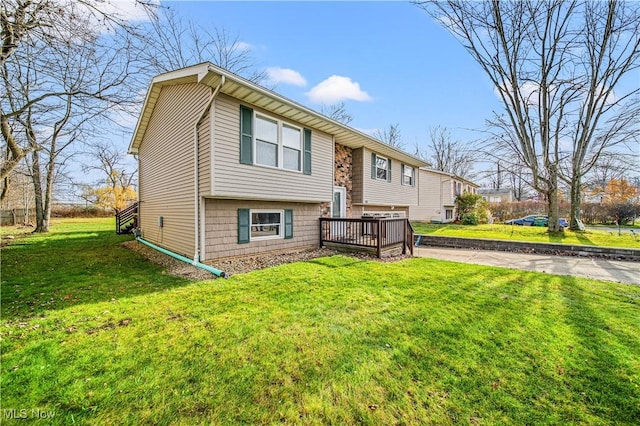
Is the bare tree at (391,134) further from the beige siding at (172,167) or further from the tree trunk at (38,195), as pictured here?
the tree trunk at (38,195)

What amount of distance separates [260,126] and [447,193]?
21337mm

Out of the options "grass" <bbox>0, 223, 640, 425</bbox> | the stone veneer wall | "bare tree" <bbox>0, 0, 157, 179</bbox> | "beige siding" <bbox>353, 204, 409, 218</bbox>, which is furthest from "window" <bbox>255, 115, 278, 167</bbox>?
"beige siding" <bbox>353, 204, 409, 218</bbox>

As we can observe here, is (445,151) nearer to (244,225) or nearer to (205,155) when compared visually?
(244,225)

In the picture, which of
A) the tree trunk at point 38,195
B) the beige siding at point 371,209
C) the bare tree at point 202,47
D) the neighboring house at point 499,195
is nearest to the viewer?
the beige siding at point 371,209

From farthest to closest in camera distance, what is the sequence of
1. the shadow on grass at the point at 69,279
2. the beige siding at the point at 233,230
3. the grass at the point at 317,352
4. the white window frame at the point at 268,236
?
1. the white window frame at the point at 268,236
2. the beige siding at the point at 233,230
3. the shadow on grass at the point at 69,279
4. the grass at the point at 317,352

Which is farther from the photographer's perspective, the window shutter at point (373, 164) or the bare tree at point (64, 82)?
the window shutter at point (373, 164)

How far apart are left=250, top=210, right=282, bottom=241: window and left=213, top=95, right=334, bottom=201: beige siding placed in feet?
2.56

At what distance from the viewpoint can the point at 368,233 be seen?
8.80 meters

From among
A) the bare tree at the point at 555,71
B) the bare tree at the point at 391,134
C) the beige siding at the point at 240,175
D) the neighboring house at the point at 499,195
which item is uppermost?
the bare tree at the point at 391,134

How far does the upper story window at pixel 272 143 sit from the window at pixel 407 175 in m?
7.65

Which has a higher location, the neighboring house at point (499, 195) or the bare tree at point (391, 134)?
the bare tree at point (391, 134)

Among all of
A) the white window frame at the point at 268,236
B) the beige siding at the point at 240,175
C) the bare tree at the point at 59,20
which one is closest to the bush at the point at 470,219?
the beige siding at the point at 240,175

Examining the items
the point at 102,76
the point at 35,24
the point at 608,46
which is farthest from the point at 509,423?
the point at 608,46

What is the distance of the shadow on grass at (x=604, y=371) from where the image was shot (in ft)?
6.94
